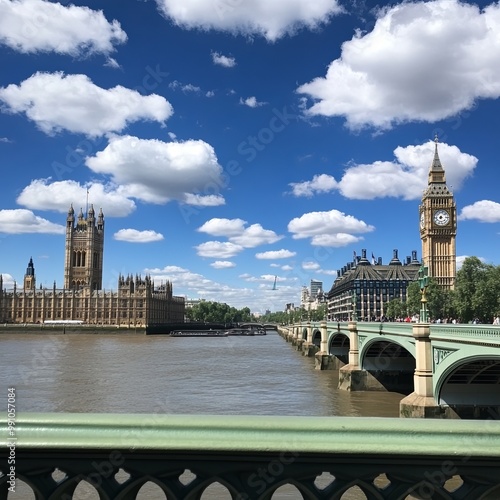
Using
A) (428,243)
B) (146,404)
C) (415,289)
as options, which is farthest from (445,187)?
(146,404)

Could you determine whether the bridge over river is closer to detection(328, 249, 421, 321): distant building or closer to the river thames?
the river thames

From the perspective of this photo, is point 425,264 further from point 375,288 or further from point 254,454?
point 254,454

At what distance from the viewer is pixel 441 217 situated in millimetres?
131375

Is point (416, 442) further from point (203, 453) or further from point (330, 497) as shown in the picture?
point (203, 453)

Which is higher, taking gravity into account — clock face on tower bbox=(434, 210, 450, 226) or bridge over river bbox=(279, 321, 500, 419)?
clock face on tower bbox=(434, 210, 450, 226)

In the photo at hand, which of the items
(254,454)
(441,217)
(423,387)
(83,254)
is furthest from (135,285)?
(254,454)

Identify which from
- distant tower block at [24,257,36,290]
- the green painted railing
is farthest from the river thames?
distant tower block at [24,257,36,290]

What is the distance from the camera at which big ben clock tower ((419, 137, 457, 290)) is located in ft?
418

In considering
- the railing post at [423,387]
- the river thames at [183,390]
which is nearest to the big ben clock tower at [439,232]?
the river thames at [183,390]

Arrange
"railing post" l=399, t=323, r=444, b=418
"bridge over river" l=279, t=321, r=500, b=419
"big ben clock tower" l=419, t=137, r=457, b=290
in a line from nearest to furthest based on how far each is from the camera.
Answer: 1. "bridge over river" l=279, t=321, r=500, b=419
2. "railing post" l=399, t=323, r=444, b=418
3. "big ben clock tower" l=419, t=137, r=457, b=290

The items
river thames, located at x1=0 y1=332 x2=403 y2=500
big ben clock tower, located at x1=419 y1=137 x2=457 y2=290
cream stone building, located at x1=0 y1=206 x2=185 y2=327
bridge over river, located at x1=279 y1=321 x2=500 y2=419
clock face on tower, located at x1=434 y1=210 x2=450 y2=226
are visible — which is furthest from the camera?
cream stone building, located at x1=0 y1=206 x2=185 y2=327

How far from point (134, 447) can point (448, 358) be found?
18761mm

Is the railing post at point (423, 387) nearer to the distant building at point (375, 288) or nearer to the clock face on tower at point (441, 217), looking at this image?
the clock face on tower at point (441, 217)

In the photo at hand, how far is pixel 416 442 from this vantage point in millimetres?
2389
